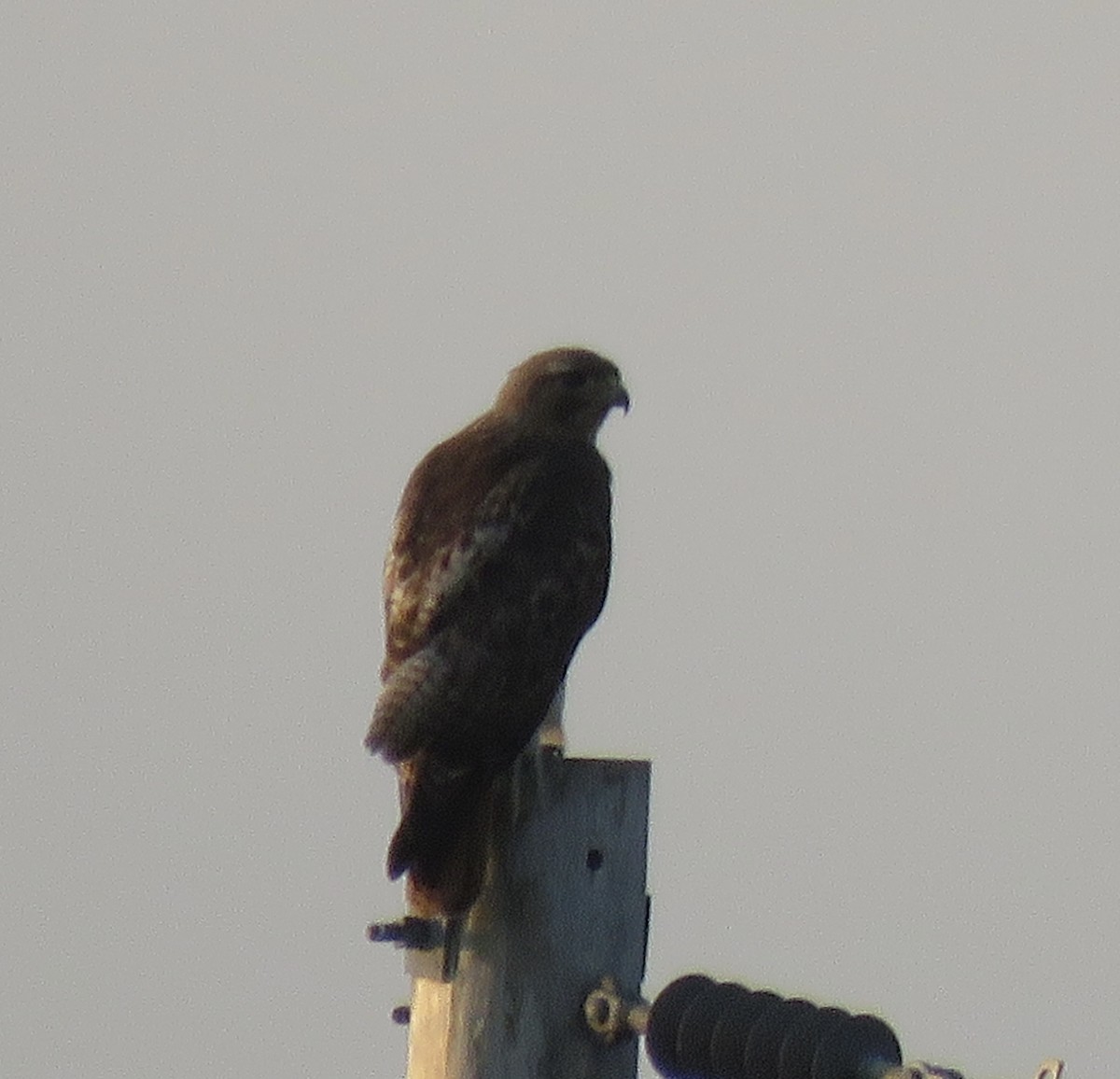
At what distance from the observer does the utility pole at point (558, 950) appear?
271 inches

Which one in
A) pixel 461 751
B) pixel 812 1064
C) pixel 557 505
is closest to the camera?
pixel 812 1064

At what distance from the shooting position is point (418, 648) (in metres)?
8.43

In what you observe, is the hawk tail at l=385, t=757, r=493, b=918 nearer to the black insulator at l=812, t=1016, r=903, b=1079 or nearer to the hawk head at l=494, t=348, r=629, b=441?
the black insulator at l=812, t=1016, r=903, b=1079

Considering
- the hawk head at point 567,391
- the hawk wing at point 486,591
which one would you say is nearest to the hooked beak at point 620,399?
the hawk head at point 567,391

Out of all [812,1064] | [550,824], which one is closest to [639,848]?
[550,824]

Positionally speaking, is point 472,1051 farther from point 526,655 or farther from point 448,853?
point 526,655

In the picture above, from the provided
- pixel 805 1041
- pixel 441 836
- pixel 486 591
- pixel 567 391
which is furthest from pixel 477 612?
pixel 805 1041

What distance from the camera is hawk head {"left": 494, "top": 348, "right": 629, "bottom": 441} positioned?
33.4 ft

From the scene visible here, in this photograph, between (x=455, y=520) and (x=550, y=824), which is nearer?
(x=550, y=824)

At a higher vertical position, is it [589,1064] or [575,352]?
[575,352]

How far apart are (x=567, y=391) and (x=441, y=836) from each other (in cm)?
305

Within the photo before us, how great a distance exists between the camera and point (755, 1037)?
6328 millimetres

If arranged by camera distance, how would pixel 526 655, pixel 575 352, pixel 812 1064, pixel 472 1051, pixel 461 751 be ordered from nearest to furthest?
pixel 812 1064 < pixel 472 1051 < pixel 461 751 < pixel 526 655 < pixel 575 352

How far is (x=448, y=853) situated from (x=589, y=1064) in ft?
2.40
